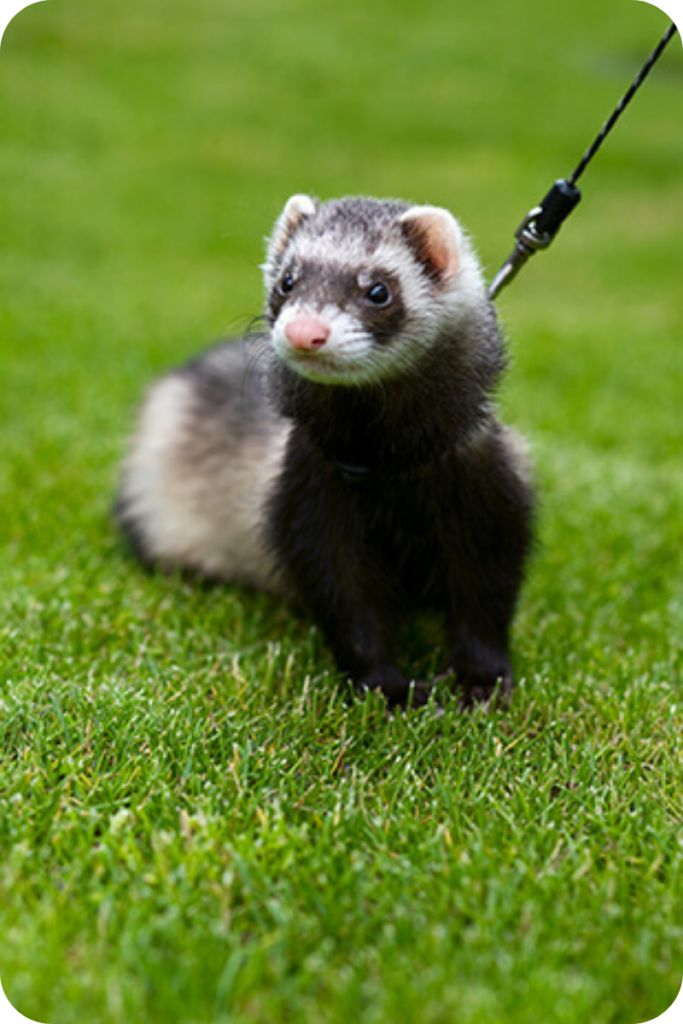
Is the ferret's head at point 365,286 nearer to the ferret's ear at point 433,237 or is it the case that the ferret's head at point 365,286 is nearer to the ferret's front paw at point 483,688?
the ferret's ear at point 433,237

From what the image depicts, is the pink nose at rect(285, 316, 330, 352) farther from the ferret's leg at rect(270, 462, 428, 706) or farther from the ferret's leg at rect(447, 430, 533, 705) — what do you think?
the ferret's leg at rect(447, 430, 533, 705)

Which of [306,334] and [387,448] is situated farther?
[387,448]

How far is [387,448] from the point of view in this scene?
3455 mm

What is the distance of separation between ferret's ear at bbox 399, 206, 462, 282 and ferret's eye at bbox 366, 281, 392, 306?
235mm

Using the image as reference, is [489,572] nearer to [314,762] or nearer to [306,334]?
[314,762]

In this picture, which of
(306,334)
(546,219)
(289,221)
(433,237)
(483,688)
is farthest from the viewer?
(546,219)

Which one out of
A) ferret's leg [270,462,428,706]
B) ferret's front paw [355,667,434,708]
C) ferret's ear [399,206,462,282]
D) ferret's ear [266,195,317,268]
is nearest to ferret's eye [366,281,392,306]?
ferret's ear [399,206,462,282]

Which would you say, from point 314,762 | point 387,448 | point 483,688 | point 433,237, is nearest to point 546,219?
point 433,237

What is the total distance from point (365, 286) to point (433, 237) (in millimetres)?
339

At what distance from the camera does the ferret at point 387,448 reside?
10.5 feet

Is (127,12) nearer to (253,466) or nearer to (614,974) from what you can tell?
(253,466)

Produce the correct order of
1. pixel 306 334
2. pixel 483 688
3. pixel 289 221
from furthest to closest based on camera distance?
1. pixel 483 688
2. pixel 289 221
3. pixel 306 334

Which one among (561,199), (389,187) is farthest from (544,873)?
(389,187)

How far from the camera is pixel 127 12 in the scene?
1046 inches
